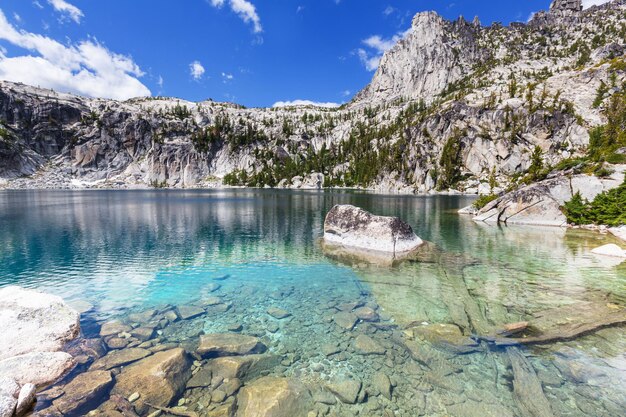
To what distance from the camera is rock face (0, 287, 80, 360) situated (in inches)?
397

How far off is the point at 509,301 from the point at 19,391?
18589 millimetres

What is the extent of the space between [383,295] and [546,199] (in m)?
37.8

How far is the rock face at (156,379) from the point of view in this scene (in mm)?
8000

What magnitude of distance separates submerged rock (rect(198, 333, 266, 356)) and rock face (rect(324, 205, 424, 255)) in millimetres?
16384

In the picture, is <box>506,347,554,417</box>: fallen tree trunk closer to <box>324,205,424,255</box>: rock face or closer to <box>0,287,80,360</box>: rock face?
<box>0,287,80,360</box>: rock face

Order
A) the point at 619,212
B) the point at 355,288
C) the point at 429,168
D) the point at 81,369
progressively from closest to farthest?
the point at 81,369 < the point at 355,288 < the point at 619,212 < the point at 429,168

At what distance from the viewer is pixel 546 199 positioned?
→ 131ft

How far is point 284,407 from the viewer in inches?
305

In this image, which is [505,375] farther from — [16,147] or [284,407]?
[16,147]

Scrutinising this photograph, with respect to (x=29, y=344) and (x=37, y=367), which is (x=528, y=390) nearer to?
(x=37, y=367)

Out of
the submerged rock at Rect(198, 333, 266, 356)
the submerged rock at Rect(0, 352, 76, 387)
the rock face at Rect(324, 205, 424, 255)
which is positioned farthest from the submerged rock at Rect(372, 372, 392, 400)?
the rock face at Rect(324, 205, 424, 255)

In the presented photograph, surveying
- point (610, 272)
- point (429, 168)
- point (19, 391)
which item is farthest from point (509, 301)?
point (429, 168)

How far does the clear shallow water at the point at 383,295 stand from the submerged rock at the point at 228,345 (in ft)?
1.91

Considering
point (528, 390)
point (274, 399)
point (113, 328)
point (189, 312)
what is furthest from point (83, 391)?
point (528, 390)
